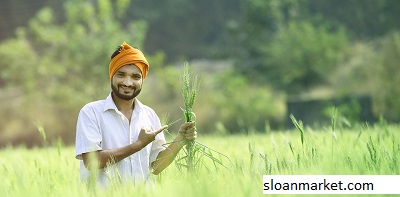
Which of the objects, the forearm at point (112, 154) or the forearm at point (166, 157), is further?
the forearm at point (166, 157)

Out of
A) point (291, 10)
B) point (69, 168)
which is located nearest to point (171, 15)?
point (291, 10)

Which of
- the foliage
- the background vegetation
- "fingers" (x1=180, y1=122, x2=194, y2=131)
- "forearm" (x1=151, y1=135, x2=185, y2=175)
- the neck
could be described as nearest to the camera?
"fingers" (x1=180, y1=122, x2=194, y2=131)

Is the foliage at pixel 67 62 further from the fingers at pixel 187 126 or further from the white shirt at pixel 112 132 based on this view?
the fingers at pixel 187 126

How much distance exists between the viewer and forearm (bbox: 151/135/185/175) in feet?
9.93

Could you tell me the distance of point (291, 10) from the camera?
28.3 m

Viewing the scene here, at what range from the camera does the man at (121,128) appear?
9.71 feet

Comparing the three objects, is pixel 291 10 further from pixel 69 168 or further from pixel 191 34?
pixel 69 168

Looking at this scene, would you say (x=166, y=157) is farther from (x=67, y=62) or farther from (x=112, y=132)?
(x=67, y=62)

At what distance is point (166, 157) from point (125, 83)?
0.41 metres

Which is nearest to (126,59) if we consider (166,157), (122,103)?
(122,103)

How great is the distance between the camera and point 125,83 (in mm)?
3033

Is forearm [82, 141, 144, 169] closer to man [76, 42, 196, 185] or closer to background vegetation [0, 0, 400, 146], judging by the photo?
man [76, 42, 196, 185]

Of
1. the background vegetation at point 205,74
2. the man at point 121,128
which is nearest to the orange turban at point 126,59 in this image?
the man at point 121,128

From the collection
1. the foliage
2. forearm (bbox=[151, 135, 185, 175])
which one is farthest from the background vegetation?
forearm (bbox=[151, 135, 185, 175])
